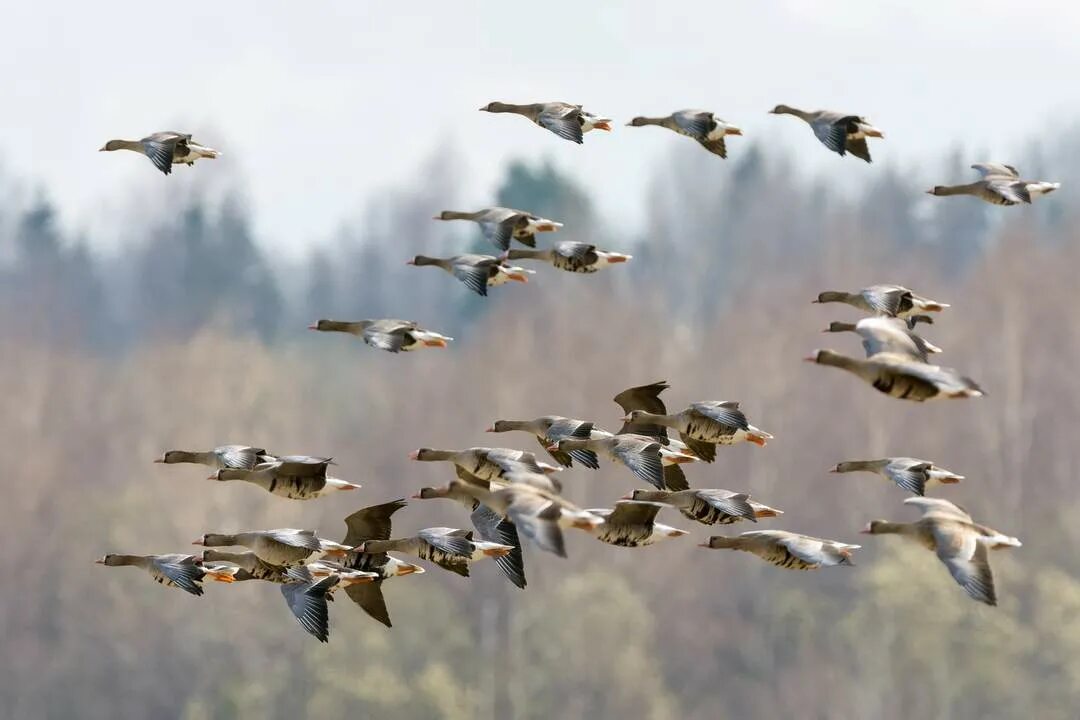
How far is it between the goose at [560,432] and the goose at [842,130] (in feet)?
7.09

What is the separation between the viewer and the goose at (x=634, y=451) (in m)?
13.1

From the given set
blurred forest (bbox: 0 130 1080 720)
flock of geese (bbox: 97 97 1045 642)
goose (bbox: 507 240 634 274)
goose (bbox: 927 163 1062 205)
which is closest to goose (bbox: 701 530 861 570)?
flock of geese (bbox: 97 97 1045 642)

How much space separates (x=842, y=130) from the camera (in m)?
13.6

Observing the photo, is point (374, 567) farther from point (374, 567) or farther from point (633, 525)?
point (633, 525)

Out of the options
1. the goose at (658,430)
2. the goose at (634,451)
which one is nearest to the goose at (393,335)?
the goose at (634,451)

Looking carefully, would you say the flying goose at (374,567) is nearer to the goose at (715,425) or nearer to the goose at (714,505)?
the goose at (714,505)

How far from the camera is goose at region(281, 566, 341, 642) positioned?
496 inches

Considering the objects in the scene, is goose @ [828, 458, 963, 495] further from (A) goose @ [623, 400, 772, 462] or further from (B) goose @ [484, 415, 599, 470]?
(B) goose @ [484, 415, 599, 470]

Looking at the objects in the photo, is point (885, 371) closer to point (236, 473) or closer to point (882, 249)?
point (236, 473)

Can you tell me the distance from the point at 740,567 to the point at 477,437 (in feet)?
25.1

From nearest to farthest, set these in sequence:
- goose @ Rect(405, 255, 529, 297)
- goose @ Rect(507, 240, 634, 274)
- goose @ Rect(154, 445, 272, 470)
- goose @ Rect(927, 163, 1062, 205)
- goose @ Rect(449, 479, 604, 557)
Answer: goose @ Rect(449, 479, 604, 557) < goose @ Rect(154, 445, 272, 470) < goose @ Rect(927, 163, 1062, 205) < goose @ Rect(405, 255, 529, 297) < goose @ Rect(507, 240, 634, 274)

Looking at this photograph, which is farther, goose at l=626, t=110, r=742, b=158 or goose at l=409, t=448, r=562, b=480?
goose at l=626, t=110, r=742, b=158

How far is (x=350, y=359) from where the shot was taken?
6372 centimetres

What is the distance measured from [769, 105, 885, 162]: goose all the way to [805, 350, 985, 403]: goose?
237 cm
